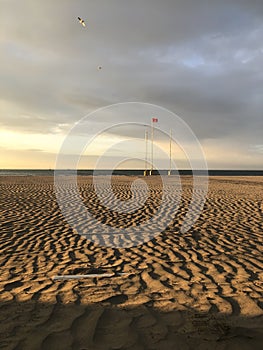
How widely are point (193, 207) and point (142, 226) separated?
Answer: 457 cm

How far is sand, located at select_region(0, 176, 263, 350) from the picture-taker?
11.7 ft

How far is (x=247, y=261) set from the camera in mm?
6320

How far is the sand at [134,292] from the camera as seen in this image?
11.7 feet

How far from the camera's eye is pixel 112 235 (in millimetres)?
8750

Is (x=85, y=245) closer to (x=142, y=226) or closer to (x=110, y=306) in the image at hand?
(x=142, y=226)

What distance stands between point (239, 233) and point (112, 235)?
3.75 metres

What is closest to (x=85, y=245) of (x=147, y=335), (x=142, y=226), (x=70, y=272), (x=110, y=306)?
(x=70, y=272)

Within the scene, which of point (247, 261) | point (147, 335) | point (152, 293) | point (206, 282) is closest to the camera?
point (147, 335)

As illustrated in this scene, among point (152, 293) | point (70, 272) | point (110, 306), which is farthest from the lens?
point (70, 272)

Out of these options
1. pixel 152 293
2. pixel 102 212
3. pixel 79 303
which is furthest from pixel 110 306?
pixel 102 212

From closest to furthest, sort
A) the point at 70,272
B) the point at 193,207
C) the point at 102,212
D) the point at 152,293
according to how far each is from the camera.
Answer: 1. the point at 152,293
2. the point at 70,272
3. the point at 102,212
4. the point at 193,207

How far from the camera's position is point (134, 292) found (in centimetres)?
480

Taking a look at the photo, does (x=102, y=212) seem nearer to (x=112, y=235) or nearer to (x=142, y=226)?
(x=142, y=226)

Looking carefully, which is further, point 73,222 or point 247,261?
point 73,222
